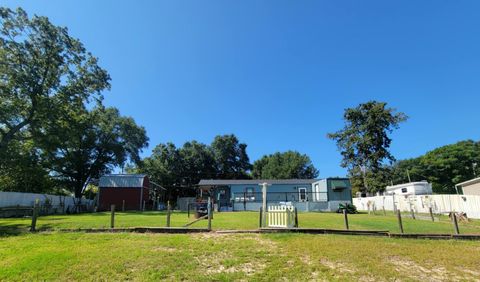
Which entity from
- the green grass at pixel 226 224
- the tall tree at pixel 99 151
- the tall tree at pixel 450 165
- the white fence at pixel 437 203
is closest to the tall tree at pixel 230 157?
the tall tree at pixel 99 151

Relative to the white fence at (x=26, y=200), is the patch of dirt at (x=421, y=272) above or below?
below

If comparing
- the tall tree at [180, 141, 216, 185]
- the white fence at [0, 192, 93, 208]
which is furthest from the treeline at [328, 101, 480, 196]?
the white fence at [0, 192, 93, 208]

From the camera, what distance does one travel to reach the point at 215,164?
2018 inches

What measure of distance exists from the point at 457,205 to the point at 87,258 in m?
24.9

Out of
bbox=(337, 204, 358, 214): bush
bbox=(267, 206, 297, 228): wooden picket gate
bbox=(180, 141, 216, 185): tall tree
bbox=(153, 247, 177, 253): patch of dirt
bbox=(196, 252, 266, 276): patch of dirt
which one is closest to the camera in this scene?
bbox=(196, 252, 266, 276): patch of dirt

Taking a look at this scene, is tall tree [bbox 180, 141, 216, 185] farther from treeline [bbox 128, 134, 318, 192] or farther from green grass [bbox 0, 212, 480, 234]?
green grass [bbox 0, 212, 480, 234]

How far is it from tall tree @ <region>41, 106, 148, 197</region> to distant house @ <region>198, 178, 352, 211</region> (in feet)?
56.3

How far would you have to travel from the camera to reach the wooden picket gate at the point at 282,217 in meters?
10.7

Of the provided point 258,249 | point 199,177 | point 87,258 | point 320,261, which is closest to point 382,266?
point 320,261

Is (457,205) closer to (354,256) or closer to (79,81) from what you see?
(354,256)

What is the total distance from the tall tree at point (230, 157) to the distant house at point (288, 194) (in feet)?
58.7

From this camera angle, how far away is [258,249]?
780 cm

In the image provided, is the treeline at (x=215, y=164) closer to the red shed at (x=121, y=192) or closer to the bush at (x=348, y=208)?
the red shed at (x=121, y=192)

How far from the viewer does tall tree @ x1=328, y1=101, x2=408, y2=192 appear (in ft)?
131
